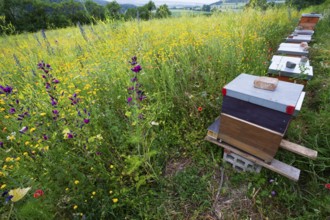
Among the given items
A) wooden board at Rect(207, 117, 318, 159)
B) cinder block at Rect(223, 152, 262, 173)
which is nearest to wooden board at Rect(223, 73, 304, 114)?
wooden board at Rect(207, 117, 318, 159)

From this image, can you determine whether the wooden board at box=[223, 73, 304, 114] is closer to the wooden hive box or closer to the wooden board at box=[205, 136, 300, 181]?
the wooden hive box

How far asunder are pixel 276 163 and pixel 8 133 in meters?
3.35

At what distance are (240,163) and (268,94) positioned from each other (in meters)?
0.95

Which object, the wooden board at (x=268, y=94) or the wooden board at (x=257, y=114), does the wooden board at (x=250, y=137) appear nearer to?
the wooden board at (x=257, y=114)

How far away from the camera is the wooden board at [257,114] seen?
5.02ft

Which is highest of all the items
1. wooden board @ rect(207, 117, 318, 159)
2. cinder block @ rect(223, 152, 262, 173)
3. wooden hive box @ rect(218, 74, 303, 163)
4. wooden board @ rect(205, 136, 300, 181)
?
wooden hive box @ rect(218, 74, 303, 163)

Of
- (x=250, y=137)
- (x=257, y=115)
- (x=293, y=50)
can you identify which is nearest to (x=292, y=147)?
(x=250, y=137)

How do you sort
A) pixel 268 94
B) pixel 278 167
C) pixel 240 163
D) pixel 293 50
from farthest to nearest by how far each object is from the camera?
pixel 293 50
pixel 240 163
pixel 278 167
pixel 268 94

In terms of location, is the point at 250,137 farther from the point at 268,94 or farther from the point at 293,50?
the point at 293,50

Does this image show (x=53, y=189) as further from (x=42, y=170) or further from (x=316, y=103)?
(x=316, y=103)

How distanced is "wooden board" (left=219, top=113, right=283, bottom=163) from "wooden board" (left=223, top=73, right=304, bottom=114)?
0.92 feet

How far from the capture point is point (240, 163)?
2082mm

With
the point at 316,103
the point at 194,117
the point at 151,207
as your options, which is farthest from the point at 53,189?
the point at 316,103

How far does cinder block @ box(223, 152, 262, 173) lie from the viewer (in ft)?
6.46
